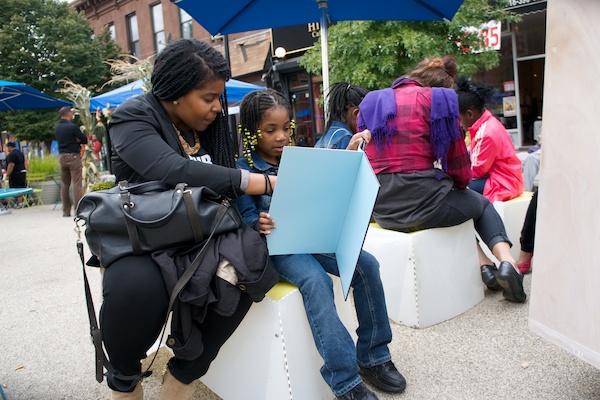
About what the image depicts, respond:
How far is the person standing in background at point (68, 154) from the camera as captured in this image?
9.09 meters

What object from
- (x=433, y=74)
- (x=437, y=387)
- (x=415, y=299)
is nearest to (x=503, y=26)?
(x=433, y=74)

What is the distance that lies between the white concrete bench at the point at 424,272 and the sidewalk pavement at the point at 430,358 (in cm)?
9

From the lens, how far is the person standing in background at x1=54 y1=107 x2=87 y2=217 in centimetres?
909

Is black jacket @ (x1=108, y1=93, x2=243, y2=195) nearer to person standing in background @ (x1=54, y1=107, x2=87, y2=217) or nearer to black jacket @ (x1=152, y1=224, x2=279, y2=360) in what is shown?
black jacket @ (x1=152, y1=224, x2=279, y2=360)

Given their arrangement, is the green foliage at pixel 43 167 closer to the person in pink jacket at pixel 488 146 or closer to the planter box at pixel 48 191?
the planter box at pixel 48 191

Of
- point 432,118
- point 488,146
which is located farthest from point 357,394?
point 488,146

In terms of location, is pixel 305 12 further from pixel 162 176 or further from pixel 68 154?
pixel 68 154

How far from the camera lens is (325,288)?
78.7 inches

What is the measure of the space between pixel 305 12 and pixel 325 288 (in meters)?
3.12

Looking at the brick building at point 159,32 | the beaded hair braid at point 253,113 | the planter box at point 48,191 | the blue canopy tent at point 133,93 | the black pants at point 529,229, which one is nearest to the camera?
the beaded hair braid at point 253,113

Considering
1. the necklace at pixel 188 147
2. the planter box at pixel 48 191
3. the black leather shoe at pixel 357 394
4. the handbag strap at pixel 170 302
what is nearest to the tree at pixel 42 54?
the planter box at pixel 48 191

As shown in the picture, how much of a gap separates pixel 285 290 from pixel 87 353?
5.23 feet

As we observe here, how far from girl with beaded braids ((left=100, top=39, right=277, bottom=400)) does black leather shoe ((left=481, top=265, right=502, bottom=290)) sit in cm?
190

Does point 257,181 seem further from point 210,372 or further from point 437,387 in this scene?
point 437,387
